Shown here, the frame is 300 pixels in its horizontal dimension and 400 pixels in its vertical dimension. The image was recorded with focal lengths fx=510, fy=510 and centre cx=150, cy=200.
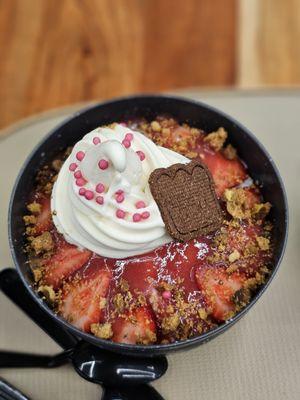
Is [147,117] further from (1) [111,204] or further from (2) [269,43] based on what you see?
(2) [269,43]

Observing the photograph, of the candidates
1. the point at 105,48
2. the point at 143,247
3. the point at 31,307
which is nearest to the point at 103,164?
the point at 143,247

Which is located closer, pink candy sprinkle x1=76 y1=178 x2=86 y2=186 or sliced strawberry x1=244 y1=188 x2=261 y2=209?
pink candy sprinkle x1=76 y1=178 x2=86 y2=186

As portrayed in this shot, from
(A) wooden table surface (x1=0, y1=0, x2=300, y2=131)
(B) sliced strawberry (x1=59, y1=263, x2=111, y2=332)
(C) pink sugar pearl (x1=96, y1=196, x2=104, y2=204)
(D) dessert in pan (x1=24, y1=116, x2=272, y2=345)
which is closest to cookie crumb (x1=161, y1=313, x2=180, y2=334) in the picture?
(D) dessert in pan (x1=24, y1=116, x2=272, y2=345)

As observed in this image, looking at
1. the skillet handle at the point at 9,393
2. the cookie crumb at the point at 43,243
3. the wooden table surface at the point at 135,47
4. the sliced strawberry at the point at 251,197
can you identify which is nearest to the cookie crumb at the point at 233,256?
the sliced strawberry at the point at 251,197

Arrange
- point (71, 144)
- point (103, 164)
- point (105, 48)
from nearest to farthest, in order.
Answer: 1. point (103, 164)
2. point (71, 144)
3. point (105, 48)

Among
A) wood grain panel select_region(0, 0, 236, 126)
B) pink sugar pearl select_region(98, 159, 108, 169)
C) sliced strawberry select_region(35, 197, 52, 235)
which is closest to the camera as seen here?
pink sugar pearl select_region(98, 159, 108, 169)

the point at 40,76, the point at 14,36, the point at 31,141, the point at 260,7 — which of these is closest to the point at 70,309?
the point at 31,141

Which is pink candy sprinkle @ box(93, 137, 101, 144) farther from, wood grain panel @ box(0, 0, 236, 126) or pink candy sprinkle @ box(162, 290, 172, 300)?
wood grain panel @ box(0, 0, 236, 126)
